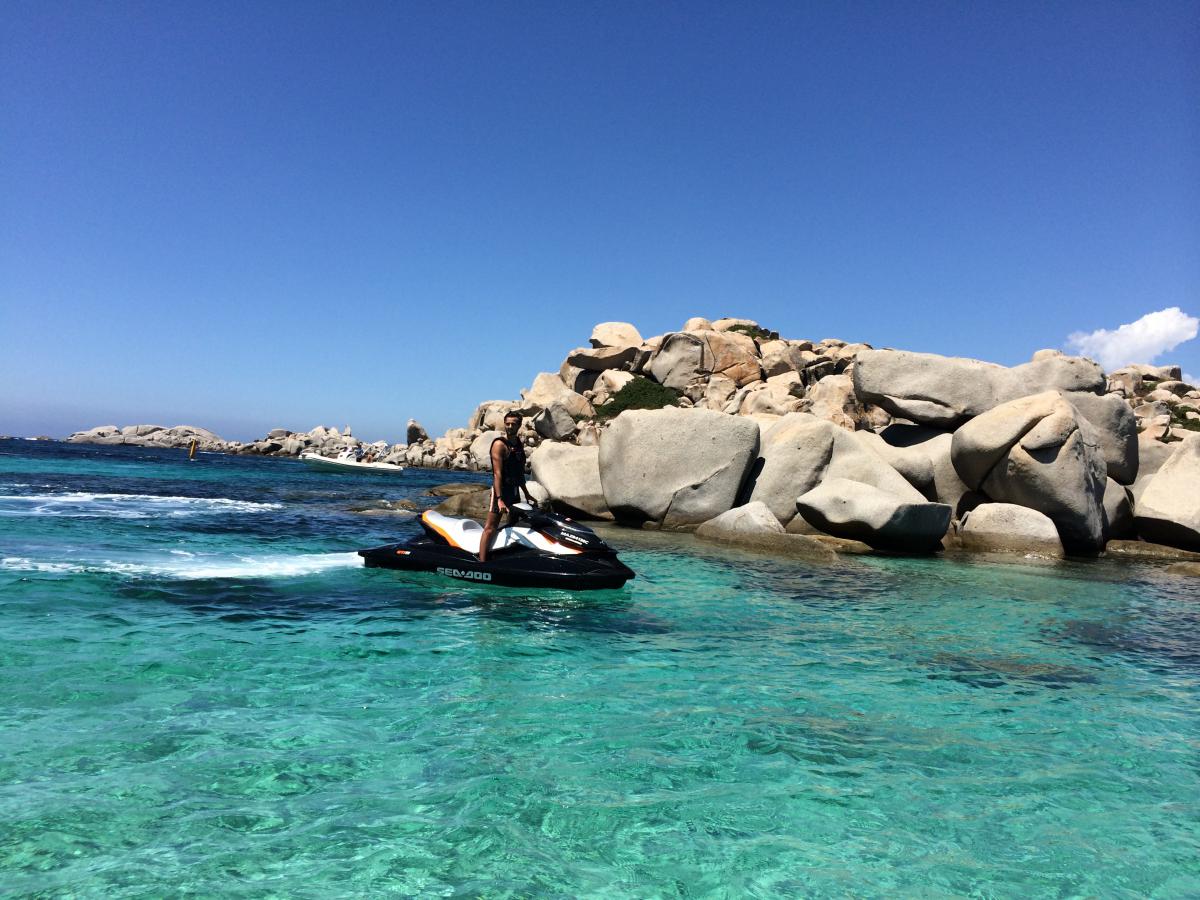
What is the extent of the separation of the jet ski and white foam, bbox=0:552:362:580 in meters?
2.05

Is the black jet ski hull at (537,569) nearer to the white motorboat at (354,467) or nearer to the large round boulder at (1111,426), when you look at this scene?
the large round boulder at (1111,426)

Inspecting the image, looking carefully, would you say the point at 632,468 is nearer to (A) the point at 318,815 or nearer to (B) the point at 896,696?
(B) the point at 896,696

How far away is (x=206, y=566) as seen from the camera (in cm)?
1246

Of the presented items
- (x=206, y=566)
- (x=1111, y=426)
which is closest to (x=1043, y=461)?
(x=1111, y=426)

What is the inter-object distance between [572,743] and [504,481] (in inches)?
241

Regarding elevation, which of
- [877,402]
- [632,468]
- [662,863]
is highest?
[877,402]

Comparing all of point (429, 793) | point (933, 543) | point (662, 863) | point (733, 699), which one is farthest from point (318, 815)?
point (933, 543)

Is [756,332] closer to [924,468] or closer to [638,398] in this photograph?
[638,398]

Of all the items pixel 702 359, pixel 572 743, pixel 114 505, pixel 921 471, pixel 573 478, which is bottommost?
pixel 572 743

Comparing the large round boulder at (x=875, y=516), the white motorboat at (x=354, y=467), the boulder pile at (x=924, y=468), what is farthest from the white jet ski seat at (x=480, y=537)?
the white motorboat at (x=354, y=467)

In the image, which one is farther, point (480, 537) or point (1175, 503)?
point (1175, 503)

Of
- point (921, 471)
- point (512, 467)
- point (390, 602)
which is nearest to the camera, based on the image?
point (390, 602)

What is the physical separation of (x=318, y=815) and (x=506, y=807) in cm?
105

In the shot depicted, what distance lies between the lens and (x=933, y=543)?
733 inches
